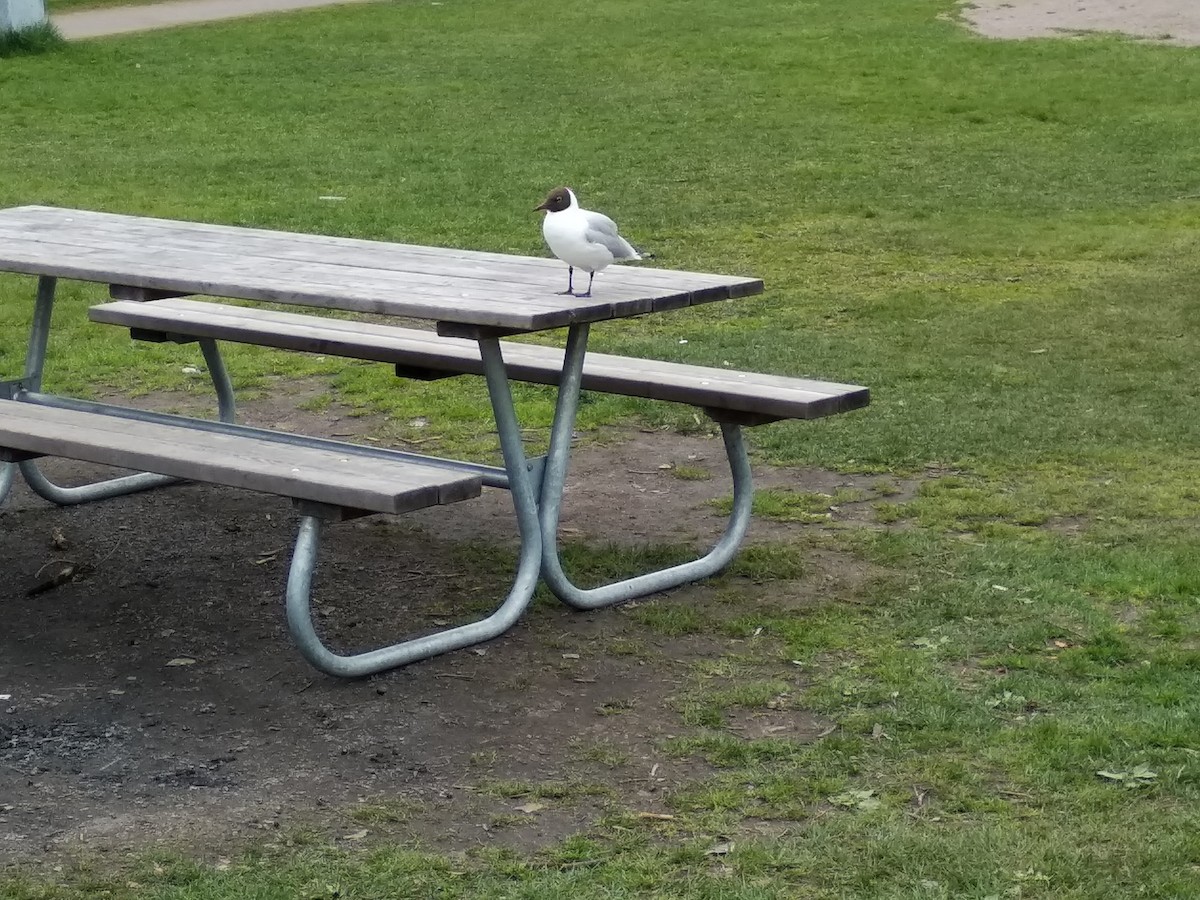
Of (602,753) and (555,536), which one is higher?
(555,536)

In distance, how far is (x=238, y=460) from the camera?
4.23 m

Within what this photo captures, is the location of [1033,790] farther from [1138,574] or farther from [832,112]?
[832,112]

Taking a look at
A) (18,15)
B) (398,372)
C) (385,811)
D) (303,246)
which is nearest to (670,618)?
(385,811)

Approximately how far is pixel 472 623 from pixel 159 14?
19702 mm

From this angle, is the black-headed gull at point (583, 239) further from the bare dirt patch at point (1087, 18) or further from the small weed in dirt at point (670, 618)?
the bare dirt patch at point (1087, 18)

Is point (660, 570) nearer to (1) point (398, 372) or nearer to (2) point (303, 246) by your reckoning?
(1) point (398, 372)

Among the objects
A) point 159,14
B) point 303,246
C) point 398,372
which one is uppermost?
point 303,246

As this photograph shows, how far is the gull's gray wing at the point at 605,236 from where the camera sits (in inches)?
168

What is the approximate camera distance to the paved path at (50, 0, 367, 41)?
21516 mm

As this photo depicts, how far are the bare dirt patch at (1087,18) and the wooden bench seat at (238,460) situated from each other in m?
16.2

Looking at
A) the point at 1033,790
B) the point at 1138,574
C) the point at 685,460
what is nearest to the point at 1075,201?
the point at 685,460

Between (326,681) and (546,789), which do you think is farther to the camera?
Answer: (326,681)

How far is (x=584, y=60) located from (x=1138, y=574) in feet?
48.6

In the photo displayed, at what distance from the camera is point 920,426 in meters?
6.43
